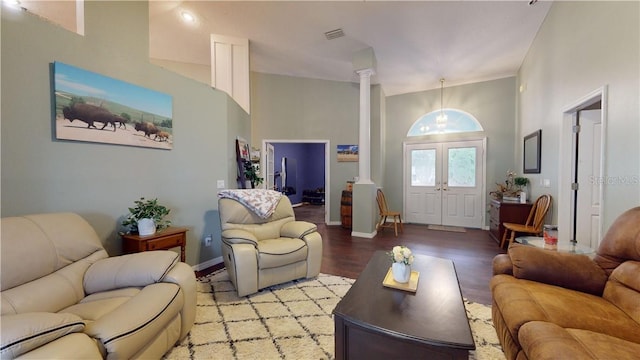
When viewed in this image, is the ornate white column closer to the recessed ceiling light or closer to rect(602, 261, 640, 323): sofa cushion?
the recessed ceiling light

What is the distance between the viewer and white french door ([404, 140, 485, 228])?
5461 millimetres

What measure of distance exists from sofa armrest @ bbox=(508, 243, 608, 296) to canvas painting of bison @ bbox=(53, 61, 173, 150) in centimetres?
341

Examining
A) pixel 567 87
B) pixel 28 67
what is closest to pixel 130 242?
pixel 28 67

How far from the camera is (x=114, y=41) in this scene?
94.5 inches

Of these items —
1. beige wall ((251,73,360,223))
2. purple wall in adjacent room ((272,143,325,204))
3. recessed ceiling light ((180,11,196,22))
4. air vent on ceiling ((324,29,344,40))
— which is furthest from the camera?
purple wall in adjacent room ((272,143,325,204))

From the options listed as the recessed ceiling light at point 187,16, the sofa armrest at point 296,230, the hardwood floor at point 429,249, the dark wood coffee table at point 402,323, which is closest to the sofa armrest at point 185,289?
the dark wood coffee table at point 402,323

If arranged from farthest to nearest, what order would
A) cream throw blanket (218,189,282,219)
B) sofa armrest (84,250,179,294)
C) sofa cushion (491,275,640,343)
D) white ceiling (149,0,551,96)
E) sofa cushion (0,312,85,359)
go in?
white ceiling (149,0,551,96) → cream throw blanket (218,189,282,219) → sofa armrest (84,250,179,294) → sofa cushion (491,275,640,343) → sofa cushion (0,312,85,359)

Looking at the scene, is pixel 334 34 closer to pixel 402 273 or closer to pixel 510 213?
pixel 402 273

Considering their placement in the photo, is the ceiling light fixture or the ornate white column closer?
the ornate white column

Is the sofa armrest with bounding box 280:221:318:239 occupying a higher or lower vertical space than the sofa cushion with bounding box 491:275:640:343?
higher

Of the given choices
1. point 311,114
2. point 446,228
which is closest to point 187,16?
point 311,114

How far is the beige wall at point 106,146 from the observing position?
67.8 inches

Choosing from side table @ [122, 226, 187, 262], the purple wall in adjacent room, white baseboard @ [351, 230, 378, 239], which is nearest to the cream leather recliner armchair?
side table @ [122, 226, 187, 262]

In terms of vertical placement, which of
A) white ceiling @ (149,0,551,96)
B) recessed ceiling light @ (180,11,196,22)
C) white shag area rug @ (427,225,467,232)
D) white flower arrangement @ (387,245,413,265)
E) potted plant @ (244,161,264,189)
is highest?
recessed ceiling light @ (180,11,196,22)
